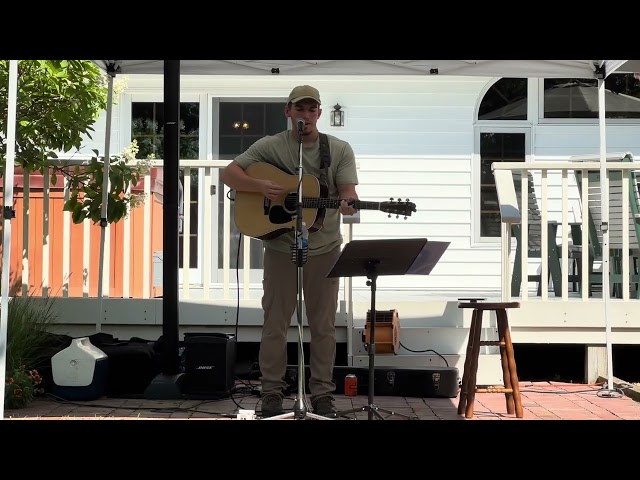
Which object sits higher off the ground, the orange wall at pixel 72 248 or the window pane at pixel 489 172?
the window pane at pixel 489 172

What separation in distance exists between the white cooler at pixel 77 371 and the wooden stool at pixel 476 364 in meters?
2.22

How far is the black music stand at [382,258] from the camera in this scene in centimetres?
470

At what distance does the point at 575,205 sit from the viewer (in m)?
9.21

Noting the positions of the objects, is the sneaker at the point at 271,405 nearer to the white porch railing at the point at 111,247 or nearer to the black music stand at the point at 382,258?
the black music stand at the point at 382,258

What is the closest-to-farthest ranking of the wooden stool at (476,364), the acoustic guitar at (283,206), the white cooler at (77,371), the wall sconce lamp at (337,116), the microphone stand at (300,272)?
1. the microphone stand at (300,272)
2. the acoustic guitar at (283,206)
3. the wooden stool at (476,364)
4. the white cooler at (77,371)
5. the wall sconce lamp at (337,116)

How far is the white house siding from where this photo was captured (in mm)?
9328

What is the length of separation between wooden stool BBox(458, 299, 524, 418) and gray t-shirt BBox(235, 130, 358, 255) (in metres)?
0.87

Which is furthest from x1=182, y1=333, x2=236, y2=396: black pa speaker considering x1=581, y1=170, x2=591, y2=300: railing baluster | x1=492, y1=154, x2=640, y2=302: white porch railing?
x1=581, y1=170, x2=591, y2=300: railing baluster

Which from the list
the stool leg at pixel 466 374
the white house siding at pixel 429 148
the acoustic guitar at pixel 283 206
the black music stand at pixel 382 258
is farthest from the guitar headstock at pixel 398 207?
the white house siding at pixel 429 148

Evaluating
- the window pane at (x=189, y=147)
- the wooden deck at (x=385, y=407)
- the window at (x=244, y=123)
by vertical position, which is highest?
the window at (x=244, y=123)

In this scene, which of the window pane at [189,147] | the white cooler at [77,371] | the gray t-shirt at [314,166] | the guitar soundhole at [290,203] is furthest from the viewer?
the window pane at [189,147]

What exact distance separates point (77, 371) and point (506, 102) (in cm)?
521

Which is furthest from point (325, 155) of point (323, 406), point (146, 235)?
point (146, 235)
